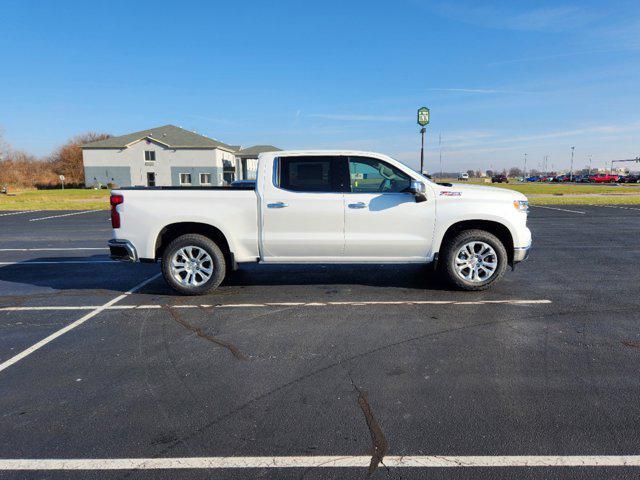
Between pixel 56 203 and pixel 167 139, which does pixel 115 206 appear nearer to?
pixel 56 203

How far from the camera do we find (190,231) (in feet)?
20.1

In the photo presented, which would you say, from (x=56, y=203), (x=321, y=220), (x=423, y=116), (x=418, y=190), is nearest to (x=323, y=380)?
(x=321, y=220)

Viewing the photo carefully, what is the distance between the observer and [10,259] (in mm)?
9039

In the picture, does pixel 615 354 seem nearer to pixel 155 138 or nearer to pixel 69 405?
pixel 69 405

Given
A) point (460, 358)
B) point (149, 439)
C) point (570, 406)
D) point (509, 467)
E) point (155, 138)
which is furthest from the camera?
point (155, 138)

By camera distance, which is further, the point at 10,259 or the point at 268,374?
the point at 10,259

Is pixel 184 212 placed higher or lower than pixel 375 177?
lower

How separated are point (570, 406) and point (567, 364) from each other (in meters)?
0.80

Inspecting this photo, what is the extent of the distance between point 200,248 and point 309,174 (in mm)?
1853

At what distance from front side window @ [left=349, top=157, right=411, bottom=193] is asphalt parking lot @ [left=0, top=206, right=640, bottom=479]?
151cm

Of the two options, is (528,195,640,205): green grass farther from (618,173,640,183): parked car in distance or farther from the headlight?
(618,173,640,183): parked car in distance

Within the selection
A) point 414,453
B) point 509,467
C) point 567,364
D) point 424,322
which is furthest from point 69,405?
point 567,364

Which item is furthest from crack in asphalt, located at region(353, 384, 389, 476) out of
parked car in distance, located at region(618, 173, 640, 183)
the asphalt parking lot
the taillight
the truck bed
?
parked car in distance, located at region(618, 173, 640, 183)

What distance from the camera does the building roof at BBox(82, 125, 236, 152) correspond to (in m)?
55.3
